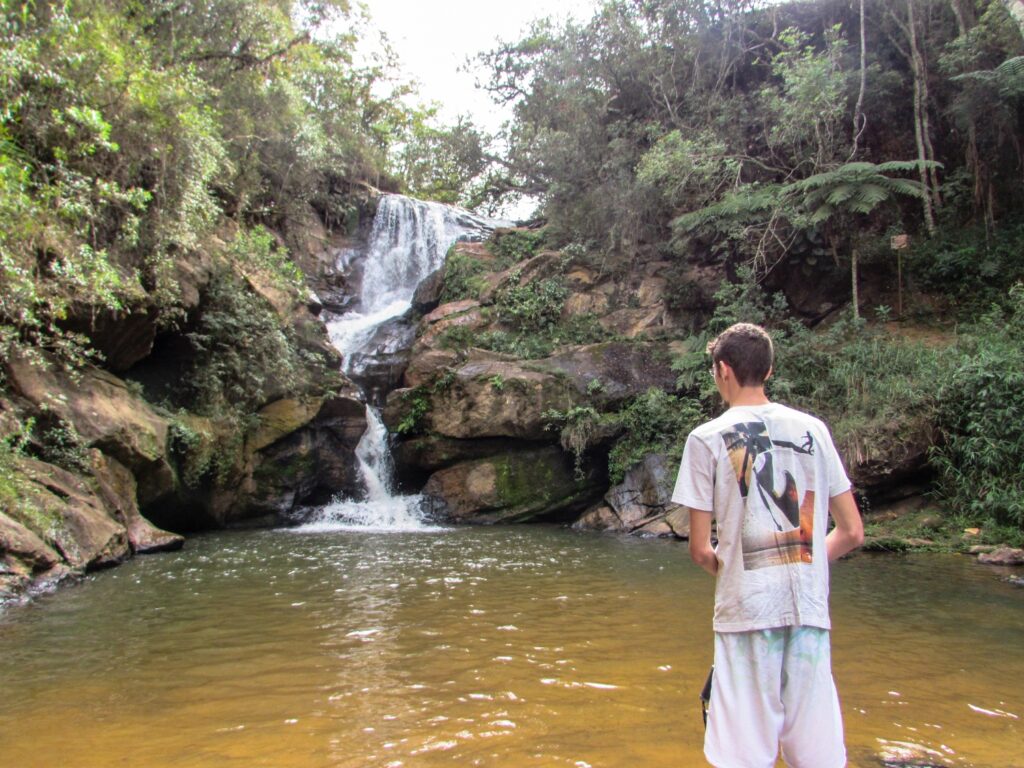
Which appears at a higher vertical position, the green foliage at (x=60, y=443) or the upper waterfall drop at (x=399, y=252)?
the upper waterfall drop at (x=399, y=252)

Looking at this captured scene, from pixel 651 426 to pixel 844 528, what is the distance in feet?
39.8

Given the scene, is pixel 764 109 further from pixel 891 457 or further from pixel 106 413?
pixel 106 413

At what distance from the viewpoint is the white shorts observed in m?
2.03

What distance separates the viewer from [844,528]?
2.25 meters

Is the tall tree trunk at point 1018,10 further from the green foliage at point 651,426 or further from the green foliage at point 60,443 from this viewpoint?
the green foliage at point 60,443

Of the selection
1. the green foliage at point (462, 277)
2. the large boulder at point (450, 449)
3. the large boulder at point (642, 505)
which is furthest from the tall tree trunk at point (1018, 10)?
the green foliage at point (462, 277)

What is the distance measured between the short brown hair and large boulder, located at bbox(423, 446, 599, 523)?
12.0 m

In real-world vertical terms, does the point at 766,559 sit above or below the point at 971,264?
below

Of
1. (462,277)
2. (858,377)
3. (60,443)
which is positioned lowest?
(60,443)

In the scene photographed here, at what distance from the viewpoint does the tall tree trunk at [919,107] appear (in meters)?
15.3

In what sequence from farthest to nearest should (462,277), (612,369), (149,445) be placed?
(462,277) → (612,369) → (149,445)

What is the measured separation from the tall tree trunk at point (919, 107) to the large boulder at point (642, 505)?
888cm

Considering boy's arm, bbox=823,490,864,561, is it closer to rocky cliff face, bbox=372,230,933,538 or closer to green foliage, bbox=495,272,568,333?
rocky cliff face, bbox=372,230,933,538

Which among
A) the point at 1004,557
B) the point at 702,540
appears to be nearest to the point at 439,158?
the point at 1004,557
